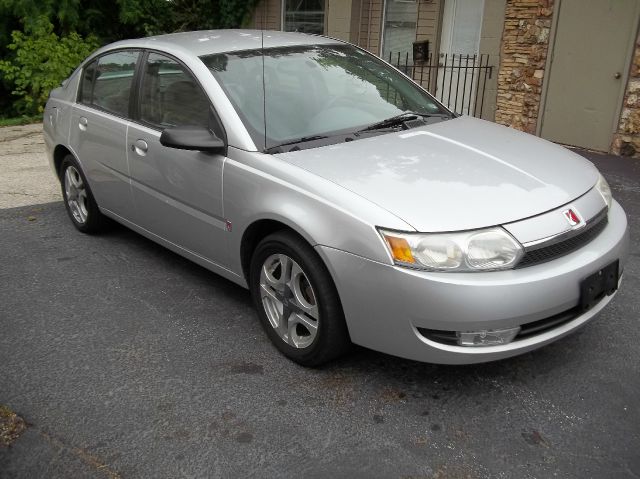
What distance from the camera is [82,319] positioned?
390 cm

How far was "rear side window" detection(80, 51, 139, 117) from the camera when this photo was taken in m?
4.51

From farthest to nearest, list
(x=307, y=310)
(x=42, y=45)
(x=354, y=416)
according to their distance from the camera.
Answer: (x=42, y=45) → (x=307, y=310) → (x=354, y=416)

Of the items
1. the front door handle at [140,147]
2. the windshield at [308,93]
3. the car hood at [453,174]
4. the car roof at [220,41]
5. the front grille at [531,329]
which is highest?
the car roof at [220,41]

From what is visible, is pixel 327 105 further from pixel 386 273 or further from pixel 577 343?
pixel 577 343

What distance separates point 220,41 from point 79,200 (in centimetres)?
196

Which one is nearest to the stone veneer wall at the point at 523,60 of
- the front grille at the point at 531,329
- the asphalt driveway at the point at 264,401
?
the asphalt driveway at the point at 264,401

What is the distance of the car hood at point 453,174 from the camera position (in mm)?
2846

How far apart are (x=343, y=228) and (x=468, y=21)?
311 inches

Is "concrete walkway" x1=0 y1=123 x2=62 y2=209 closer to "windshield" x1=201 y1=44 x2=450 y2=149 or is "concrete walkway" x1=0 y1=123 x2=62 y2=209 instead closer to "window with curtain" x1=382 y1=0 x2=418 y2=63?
"windshield" x1=201 y1=44 x2=450 y2=149

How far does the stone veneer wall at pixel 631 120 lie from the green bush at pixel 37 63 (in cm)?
974

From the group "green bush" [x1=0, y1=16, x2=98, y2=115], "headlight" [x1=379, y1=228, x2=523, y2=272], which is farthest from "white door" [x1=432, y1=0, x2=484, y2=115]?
"green bush" [x1=0, y1=16, x2=98, y2=115]

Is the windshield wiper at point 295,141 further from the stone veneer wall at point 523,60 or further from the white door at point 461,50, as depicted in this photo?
the white door at point 461,50

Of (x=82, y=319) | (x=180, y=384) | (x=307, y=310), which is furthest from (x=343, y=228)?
(x=82, y=319)

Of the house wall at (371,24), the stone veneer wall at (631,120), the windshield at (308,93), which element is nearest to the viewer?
the windshield at (308,93)
